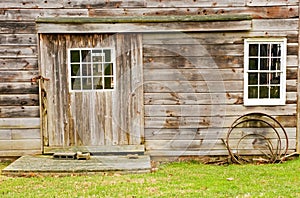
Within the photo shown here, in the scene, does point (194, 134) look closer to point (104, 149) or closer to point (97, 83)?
point (104, 149)

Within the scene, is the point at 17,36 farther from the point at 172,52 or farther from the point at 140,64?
the point at 172,52

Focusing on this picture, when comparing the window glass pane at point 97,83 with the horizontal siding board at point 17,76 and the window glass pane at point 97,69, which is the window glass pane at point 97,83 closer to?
the window glass pane at point 97,69

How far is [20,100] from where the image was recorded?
655 centimetres

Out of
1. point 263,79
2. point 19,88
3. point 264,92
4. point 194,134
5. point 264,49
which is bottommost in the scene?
point 194,134

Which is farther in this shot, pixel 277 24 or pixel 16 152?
pixel 16 152

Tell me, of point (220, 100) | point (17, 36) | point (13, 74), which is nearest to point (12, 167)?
point (13, 74)

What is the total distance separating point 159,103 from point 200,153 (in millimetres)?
1246

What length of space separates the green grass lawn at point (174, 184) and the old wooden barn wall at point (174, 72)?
0.89m

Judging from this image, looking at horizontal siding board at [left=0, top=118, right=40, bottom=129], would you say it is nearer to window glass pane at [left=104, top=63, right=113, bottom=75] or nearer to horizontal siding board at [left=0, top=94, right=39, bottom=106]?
horizontal siding board at [left=0, top=94, right=39, bottom=106]

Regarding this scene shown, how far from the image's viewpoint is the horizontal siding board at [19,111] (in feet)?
21.5

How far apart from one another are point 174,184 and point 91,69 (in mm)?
2716

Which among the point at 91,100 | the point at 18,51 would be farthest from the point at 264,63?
the point at 18,51

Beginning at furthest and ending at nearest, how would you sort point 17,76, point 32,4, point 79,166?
point 17,76, point 32,4, point 79,166

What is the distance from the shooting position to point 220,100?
6656 millimetres
